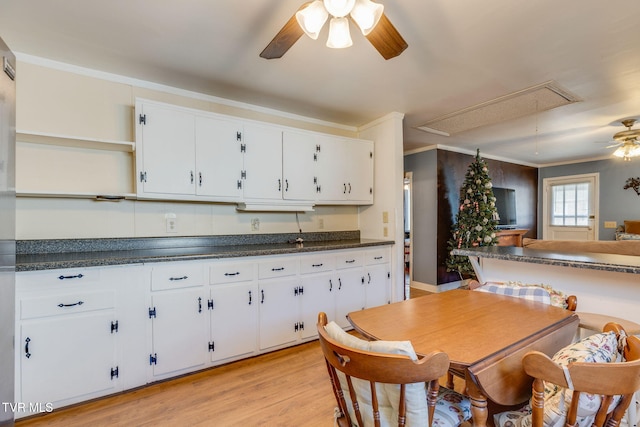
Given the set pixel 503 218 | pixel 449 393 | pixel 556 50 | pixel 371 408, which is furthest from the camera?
pixel 503 218

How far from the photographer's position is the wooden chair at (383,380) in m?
0.83

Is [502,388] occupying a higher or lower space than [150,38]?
lower

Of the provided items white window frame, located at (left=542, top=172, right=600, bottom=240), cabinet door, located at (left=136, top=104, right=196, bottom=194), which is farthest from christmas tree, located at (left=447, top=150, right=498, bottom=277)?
cabinet door, located at (left=136, top=104, right=196, bottom=194)

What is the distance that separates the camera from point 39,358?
1791 mm

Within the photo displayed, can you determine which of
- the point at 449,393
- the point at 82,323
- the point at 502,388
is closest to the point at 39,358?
the point at 82,323

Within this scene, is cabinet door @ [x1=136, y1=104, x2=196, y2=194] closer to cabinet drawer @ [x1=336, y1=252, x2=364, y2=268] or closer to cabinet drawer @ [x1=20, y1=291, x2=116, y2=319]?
cabinet drawer @ [x1=20, y1=291, x2=116, y2=319]

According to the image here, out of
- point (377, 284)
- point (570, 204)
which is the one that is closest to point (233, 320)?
point (377, 284)

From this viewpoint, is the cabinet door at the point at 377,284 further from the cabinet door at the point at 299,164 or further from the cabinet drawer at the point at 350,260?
the cabinet door at the point at 299,164

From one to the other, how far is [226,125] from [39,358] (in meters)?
2.06

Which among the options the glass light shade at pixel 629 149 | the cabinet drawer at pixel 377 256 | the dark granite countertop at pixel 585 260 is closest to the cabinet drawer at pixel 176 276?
the cabinet drawer at pixel 377 256

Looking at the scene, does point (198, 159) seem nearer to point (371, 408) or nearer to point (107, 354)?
point (107, 354)

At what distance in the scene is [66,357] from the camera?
1.86 meters

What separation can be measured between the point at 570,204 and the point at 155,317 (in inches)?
309

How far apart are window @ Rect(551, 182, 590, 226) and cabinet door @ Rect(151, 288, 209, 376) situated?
7.49m
